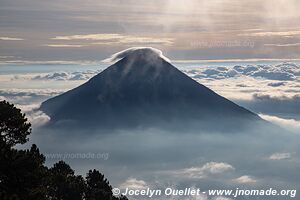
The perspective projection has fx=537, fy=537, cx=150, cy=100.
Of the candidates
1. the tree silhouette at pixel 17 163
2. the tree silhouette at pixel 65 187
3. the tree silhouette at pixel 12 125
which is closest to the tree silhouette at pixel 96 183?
the tree silhouette at pixel 65 187

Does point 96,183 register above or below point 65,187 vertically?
above

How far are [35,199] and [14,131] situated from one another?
242 inches

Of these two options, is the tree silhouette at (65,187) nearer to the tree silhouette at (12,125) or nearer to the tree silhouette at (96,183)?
the tree silhouette at (96,183)

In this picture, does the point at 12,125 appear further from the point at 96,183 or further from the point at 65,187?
the point at 96,183

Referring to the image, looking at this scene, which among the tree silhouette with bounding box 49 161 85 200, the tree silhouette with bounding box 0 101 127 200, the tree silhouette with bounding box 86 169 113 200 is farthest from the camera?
the tree silhouette with bounding box 86 169 113 200

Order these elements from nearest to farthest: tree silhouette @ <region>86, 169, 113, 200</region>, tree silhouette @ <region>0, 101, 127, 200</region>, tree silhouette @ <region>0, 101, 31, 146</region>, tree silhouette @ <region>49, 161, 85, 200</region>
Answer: tree silhouette @ <region>0, 101, 127, 200</region> < tree silhouette @ <region>0, 101, 31, 146</region> < tree silhouette @ <region>49, 161, 85, 200</region> < tree silhouette @ <region>86, 169, 113, 200</region>

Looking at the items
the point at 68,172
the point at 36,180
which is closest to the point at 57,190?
the point at 68,172

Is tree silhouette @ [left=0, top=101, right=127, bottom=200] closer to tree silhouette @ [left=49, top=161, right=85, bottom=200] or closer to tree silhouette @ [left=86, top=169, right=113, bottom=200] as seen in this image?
tree silhouette @ [left=49, top=161, right=85, bottom=200]

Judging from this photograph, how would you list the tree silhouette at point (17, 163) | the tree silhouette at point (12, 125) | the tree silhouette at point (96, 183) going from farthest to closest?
the tree silhouette at point (96, 183), the tree silhouette at point (12, 125), the tree silhouette at point (17, 163)

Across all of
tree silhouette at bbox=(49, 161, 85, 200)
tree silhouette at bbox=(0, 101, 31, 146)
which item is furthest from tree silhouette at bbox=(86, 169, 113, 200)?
tree silhouette at bbox=(0, 101, 31, 146)

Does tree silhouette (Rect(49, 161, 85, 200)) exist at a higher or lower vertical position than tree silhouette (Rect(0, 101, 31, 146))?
lower

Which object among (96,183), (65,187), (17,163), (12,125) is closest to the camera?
(17,163)

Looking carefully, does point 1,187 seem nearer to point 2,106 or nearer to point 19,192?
point 19,192

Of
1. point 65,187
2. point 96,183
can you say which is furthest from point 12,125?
point 96,183
